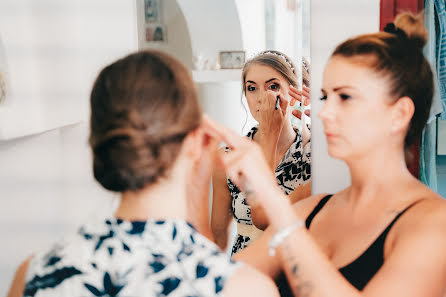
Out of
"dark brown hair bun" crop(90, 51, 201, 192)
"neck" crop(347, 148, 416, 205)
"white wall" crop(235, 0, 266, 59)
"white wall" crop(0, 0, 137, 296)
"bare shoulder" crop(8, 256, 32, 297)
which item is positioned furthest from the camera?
"white wall" crop(0, 0, 137, 296)

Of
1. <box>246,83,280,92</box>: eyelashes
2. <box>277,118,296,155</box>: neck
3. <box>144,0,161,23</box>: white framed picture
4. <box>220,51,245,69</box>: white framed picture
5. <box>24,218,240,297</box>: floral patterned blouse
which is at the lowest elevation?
<box>24,218,240,297</box>: floral patterned blouse

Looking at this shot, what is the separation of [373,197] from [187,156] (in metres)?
0.49

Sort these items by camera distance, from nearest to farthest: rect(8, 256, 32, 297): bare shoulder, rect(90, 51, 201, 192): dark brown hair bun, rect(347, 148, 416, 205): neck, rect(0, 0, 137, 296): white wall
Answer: rect(90, 51, 201, 192): dark brown hair bun < rect(8, 256, 32, 297): bare shoulder < rect(347, 148, 416, 205): neck < rect(0, 0, 137, 296): white wall

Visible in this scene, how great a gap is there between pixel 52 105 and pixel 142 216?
0.84 meters

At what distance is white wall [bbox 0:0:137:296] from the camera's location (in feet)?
4.56

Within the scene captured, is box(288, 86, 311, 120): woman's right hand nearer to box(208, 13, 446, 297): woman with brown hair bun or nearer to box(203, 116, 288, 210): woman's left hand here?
box(208, 13, 446, 297): woman with brown hair bun

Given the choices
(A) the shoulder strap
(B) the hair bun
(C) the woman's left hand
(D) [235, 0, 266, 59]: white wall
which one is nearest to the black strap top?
(A) the shoulder strap

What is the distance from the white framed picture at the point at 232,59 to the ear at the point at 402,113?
0.44 meters

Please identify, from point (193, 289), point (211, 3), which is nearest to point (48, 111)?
point (211, 3)

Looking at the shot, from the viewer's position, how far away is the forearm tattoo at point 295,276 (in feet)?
2.94

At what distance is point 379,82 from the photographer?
971 millimetres

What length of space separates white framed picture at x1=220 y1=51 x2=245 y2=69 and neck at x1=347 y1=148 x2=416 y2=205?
41 cm

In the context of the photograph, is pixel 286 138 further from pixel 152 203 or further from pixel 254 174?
pixel 152 203

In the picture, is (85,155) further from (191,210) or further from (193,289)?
(193,289)
